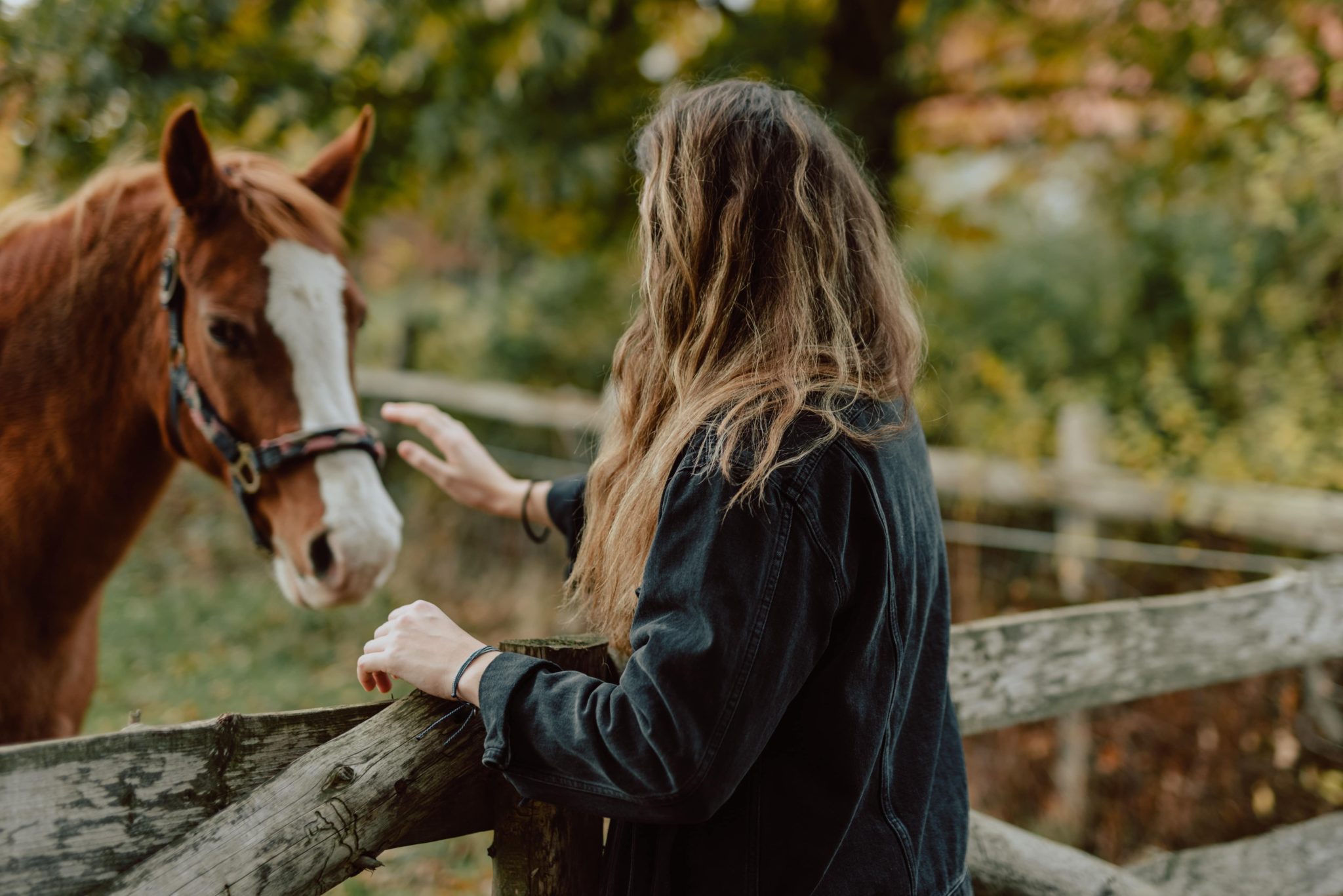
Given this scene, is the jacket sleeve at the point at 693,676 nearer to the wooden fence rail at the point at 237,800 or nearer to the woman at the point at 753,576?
the woman at the point at 753,576

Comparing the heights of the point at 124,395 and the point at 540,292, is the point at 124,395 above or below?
below

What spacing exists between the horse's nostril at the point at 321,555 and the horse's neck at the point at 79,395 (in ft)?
1.49

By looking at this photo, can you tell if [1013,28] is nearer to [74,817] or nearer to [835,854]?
[835,854]

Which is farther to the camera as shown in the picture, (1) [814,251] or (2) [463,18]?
(2) [463,18]

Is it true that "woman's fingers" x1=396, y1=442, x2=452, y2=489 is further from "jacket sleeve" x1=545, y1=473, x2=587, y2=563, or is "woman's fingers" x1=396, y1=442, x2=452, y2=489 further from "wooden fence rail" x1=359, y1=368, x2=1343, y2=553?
"wooden fence rail" x1=359, y1=368, x2=1343, y2=553

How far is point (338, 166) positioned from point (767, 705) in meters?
2.12

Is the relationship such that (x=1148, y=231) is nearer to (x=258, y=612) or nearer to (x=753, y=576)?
(x=258, y=612)

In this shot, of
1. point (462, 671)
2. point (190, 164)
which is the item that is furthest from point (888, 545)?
point (190, 164)

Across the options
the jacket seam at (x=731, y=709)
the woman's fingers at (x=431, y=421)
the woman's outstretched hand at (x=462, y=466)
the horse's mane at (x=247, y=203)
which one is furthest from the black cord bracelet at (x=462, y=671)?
the horse's mane at (x=247, y=203)

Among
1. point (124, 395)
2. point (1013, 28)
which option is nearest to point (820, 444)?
point (124, 395)

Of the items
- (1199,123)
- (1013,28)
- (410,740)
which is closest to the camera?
(410,740)

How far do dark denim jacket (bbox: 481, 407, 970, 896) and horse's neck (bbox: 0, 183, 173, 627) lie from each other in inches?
55.2

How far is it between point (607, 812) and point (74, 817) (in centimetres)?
67

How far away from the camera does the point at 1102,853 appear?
381 cm
